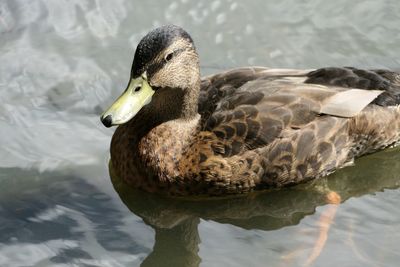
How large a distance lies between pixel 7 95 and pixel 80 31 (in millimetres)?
1130

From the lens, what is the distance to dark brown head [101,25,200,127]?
18.5 ft

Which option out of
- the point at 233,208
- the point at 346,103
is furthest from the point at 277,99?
the point at 233,208

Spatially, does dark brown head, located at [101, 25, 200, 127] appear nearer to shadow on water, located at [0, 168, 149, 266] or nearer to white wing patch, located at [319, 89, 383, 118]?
shadow on water, located at [0, 168, 149, 266]

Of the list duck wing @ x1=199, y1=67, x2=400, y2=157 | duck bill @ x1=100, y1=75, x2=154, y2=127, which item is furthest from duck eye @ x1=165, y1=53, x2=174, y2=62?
duck wing @ x1=199, y1=67, x2=400, y2=157

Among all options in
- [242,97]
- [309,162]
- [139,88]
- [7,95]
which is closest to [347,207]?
[309,162]

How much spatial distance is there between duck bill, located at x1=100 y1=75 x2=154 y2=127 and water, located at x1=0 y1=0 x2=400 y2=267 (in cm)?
76

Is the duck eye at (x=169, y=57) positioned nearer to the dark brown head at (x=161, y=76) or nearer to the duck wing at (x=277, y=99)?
the dark brown head at (x=161, y=76)

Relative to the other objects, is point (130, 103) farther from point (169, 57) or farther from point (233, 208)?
point (233, 208)

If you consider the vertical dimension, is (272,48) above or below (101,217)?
above

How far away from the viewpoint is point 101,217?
233 inches

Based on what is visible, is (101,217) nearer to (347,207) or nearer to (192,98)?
(192,98)

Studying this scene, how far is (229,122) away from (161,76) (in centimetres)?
58

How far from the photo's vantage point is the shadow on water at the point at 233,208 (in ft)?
18.9

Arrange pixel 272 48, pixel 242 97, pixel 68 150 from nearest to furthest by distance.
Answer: pixel 242 97 < pixel 68 150 < pixel 272 48
